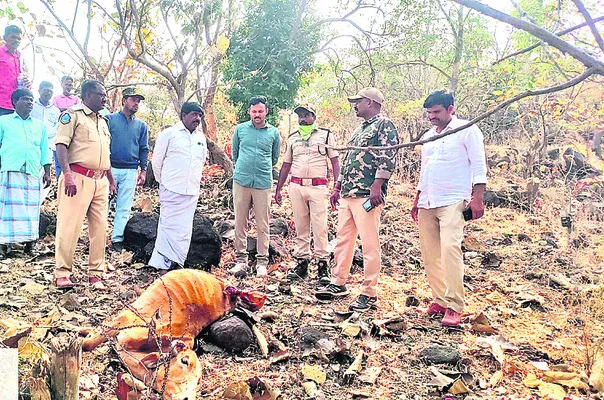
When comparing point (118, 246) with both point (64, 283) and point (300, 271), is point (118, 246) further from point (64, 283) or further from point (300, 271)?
point (300, 271)

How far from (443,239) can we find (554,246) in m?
3.97

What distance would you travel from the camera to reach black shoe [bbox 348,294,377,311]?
432 cm

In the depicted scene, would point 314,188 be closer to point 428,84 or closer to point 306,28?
point 306,28

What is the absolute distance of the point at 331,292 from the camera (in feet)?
15.5

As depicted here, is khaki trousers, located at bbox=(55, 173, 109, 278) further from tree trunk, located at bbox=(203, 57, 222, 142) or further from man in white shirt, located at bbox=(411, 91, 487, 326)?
tree trunk, located at bbox=(203, 57, 222, 142)

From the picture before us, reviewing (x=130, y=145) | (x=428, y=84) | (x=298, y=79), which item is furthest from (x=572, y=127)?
(x=130, y=145)

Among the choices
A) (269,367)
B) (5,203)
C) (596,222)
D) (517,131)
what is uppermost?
(517,131)

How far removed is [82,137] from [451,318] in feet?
11.7

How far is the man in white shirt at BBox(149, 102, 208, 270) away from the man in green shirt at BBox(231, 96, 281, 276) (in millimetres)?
593

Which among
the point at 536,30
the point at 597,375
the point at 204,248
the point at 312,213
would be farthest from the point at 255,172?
the point at 536,30

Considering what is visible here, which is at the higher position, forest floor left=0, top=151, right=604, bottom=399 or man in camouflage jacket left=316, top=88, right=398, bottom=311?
man in camouflage jacket left=316, top=88, right=398, bottom=311

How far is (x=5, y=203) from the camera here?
5051 mm

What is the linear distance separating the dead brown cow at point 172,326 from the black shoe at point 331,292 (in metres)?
0.90

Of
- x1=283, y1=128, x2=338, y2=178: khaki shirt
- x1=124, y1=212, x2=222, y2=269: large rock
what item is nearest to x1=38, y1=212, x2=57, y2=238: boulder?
x1=124, y1=212, x2=222, y2=269: large rock
